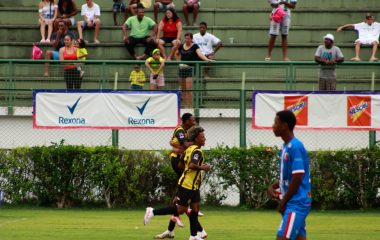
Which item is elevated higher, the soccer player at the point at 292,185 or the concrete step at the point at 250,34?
the concrete step at the point at 250,34

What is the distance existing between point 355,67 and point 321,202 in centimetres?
348

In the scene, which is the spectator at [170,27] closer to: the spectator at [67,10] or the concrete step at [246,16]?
the concrete step at [246,16]

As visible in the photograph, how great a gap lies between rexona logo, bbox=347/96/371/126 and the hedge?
822mm

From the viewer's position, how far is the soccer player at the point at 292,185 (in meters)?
11.4

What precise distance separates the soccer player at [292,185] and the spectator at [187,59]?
1256 cm

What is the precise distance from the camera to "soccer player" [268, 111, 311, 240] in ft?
37.6

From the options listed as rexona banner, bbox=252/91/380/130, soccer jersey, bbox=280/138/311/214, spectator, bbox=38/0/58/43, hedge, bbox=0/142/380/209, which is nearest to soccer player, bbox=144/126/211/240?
soccer jersey, bbox=280/138/311/214

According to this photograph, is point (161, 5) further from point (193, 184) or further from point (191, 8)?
point (193, 184)

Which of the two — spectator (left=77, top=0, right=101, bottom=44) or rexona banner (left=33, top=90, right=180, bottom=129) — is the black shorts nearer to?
rexona banner (left=33, top=90, right=180, bottom=129)

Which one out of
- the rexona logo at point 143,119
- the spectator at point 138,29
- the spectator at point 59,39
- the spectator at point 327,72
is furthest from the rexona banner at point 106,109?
the spectator at point 138,29

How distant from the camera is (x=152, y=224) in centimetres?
1983

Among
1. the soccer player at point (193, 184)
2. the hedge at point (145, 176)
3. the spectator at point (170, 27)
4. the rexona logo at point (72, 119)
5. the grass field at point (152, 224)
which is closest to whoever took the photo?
the soccer player at point (193, 184)

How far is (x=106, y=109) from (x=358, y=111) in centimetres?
571

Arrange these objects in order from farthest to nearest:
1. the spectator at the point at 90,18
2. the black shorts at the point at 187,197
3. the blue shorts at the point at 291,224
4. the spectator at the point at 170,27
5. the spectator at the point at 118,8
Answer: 1. the spectator at the point at 118,8
2. the spectator at the point at 90,18
3. the spectator at the point at 170,27
4. the black shorts at the point at 187,197
5. the blue shorts at the point at 291,224
